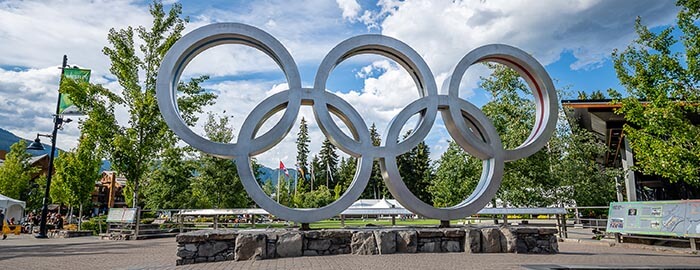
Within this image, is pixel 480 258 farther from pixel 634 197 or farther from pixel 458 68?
pixel 634 197

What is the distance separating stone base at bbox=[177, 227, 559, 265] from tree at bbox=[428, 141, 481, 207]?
1174 cm

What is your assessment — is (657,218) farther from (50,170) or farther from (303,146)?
(303,146)

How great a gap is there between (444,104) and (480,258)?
11.6ft

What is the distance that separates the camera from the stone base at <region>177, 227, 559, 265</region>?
7988mm

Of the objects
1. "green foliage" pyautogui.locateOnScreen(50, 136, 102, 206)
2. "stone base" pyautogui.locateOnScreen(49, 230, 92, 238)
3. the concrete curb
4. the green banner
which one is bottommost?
"stone base" pyautogui.locateOnScreen(49, 230, 92, 238)

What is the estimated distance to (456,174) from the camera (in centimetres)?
2192

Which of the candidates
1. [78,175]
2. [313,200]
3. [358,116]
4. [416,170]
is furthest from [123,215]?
[416,170]

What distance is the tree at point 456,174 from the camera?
20906 millimetres

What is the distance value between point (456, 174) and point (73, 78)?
1797 centimetres

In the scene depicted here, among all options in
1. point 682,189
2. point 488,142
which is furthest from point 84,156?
point 682,189

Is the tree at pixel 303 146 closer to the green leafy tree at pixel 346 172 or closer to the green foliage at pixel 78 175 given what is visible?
the green leafy tree at pixel 346 172

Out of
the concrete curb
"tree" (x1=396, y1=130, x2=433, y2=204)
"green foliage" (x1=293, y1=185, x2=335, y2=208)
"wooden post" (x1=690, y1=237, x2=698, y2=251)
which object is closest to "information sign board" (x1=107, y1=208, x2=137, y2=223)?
the concrete curb

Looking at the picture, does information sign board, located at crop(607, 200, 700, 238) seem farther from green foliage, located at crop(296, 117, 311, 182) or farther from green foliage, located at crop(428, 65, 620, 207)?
green foliage, located at crop(296, 117, 311, 182)

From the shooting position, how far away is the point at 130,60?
720 inches
